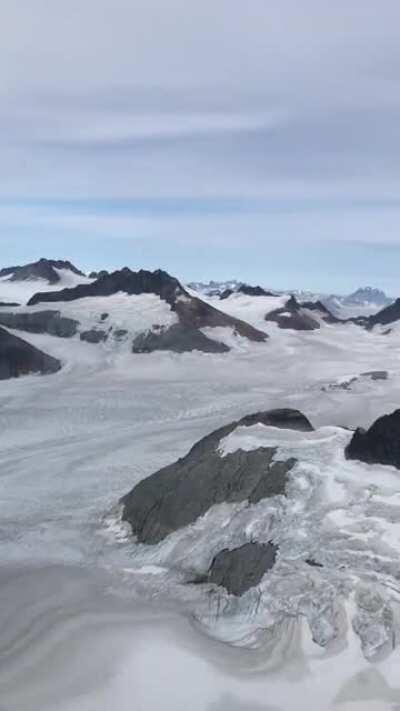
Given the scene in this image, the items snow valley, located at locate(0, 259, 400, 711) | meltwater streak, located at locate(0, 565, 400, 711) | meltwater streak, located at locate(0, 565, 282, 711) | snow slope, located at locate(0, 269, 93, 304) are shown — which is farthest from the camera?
snow slope, located at locate(0, 269, 93, 304)

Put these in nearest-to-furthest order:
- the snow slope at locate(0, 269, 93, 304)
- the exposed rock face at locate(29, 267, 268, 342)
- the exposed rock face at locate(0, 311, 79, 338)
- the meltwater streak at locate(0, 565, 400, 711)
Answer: the meltwater streak at locate(0, 565, 400, 711), the exposed rock face at locate(0, 311, 79, 338), the exposed rock face at locate(29, 267, 268, 342), the snow slope at locate(0, 269, 93, 304)

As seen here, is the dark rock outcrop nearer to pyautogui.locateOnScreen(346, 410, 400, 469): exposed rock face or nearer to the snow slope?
the snow slope

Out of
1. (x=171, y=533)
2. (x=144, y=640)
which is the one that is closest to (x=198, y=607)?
(x=144, y=640)

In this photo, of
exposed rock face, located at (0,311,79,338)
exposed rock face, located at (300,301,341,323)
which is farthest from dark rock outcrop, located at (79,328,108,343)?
exposed rock face, located at (300,301,341,323)

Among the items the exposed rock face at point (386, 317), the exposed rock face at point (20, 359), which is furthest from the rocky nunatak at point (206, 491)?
the exposed rock face at point (386, 317)

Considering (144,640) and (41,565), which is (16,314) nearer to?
(41,565)

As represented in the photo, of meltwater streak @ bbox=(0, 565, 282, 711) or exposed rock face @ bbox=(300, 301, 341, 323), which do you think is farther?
exposed rock face @ bbox=(300, 301, 341, 323)

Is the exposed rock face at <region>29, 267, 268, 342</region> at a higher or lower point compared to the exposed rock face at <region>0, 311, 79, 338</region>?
higher

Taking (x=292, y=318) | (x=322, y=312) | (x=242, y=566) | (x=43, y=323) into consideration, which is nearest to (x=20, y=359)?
(x=43, y=323)
